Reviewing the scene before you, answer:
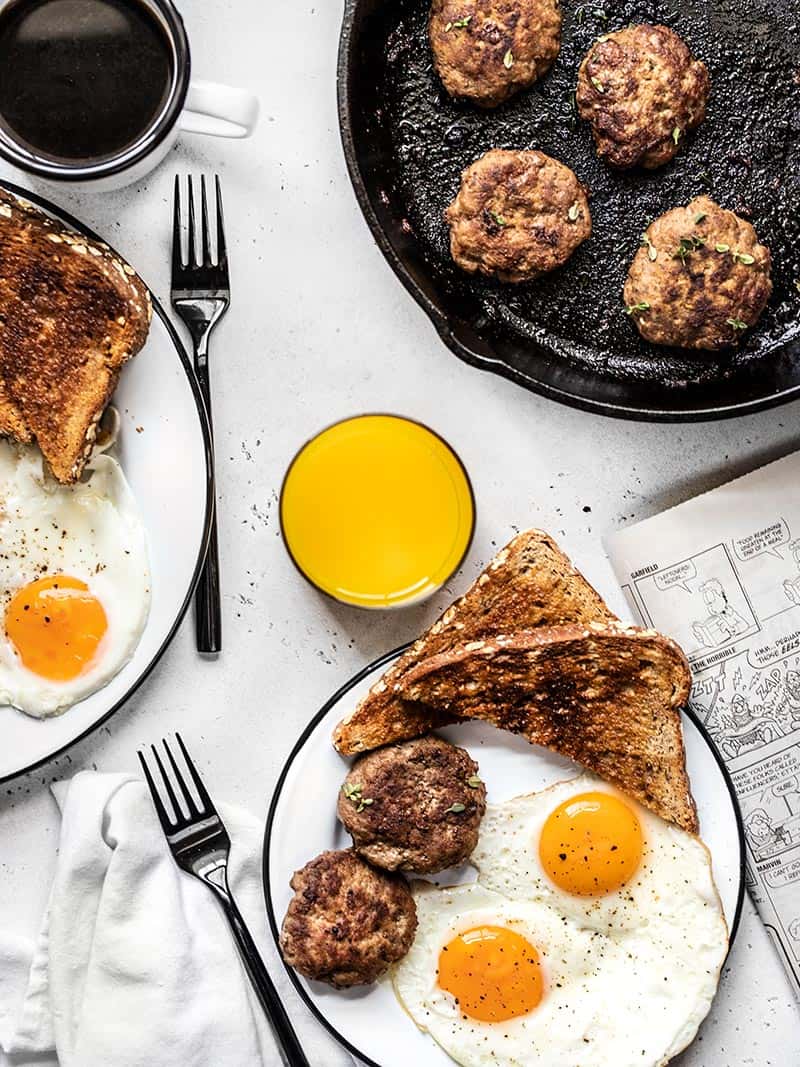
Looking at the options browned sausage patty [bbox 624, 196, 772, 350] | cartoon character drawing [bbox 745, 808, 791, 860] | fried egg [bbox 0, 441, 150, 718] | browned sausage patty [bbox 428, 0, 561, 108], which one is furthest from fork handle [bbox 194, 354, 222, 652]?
cartoon character drawing [bbox 745, 808, 791, 860]

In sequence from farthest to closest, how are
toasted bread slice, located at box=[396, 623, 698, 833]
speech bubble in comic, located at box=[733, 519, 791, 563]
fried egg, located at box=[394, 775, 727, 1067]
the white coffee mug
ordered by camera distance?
speech bubble in comic, located at box=[733, 519, 791, 563], fried egg, located at box=[394, 775, 727, 1067], toasted bread slice, located at box=[396, 623, 698, 833], the white coffee mug

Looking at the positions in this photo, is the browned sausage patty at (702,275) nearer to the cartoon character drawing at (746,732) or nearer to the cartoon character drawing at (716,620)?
the cartoon character drawing at (716,620)

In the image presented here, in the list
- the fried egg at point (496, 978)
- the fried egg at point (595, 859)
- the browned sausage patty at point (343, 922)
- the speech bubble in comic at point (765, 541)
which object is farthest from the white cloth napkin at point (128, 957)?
the speech bubble in comic at point (765, 541)

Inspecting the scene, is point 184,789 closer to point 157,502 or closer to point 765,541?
point 157,502

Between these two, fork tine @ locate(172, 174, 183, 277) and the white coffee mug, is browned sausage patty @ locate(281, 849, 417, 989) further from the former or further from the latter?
the white coffee mug

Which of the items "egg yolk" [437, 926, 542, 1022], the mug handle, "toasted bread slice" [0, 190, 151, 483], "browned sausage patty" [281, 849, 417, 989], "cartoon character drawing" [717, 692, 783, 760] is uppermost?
→ the mug handle
